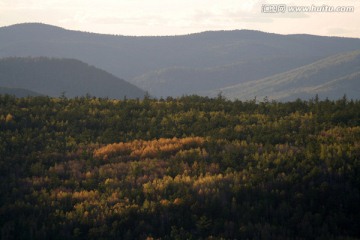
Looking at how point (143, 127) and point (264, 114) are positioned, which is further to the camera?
point (264, 114)

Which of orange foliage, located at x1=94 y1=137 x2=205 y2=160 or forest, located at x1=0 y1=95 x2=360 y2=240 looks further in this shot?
orange foliage, located at x1=94 y1=137 x2=205 y2=160

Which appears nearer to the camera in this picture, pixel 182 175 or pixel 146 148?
pixel 182 175

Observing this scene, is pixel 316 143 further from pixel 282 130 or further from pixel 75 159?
pixel 75 159

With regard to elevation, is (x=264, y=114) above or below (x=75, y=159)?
above

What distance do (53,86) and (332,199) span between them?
19398 cm

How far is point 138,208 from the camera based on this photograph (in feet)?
30.2

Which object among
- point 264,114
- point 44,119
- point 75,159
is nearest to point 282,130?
point 264,114

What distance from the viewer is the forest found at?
8.59 m

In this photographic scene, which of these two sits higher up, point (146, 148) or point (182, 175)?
point (146, 148)

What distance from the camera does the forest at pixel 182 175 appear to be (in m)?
8.59

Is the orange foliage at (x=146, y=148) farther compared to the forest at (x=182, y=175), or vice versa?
the orange foliage at (x=146, y=148)

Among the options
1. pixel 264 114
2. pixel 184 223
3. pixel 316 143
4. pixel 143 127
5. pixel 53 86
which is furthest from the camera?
pixel 53 86

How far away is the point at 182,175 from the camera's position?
10.8 meters

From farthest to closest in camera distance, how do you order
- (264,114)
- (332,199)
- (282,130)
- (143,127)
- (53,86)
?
(53,86) < (264,114) < (143,127) < (282,130) < (332,199)
